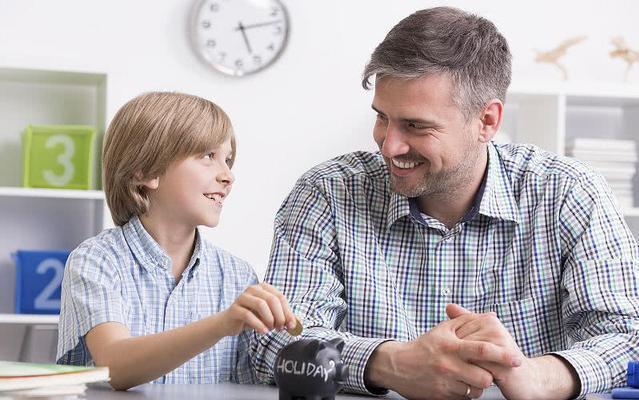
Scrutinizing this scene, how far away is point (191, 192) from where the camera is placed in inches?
72.9

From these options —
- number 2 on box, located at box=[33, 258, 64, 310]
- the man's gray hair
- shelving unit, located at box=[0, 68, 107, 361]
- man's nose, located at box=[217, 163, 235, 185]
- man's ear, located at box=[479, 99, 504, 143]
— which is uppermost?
the man's gray hair

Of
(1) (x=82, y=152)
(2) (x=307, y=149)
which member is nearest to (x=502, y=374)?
(1) (x=82, y=152)

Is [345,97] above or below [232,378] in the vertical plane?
above

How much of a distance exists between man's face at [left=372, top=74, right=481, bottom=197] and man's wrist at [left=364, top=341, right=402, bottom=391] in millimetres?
350

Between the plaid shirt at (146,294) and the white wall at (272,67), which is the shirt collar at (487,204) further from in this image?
the white wall at (272,67)

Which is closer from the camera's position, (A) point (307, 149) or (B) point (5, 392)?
(B) point (5, 392)

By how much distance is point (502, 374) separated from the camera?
1.40 m

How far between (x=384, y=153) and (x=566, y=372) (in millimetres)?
493

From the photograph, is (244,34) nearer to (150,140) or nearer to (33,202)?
(33,202)

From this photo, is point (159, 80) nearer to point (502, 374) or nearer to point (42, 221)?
point (42, 221)

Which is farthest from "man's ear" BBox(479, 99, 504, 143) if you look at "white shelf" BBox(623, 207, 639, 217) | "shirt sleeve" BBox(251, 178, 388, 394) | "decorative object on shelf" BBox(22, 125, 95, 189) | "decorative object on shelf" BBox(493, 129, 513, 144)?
"white shelf" BBox(623, 207, 639, 217)

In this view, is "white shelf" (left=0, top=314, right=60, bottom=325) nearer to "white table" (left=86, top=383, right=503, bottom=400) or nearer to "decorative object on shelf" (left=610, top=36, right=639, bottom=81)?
"white table" (left=86, top=383, right=503, bottom=400)

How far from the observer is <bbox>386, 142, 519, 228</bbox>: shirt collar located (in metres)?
1.78

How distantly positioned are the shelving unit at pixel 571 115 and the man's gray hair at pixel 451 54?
1.84 m
